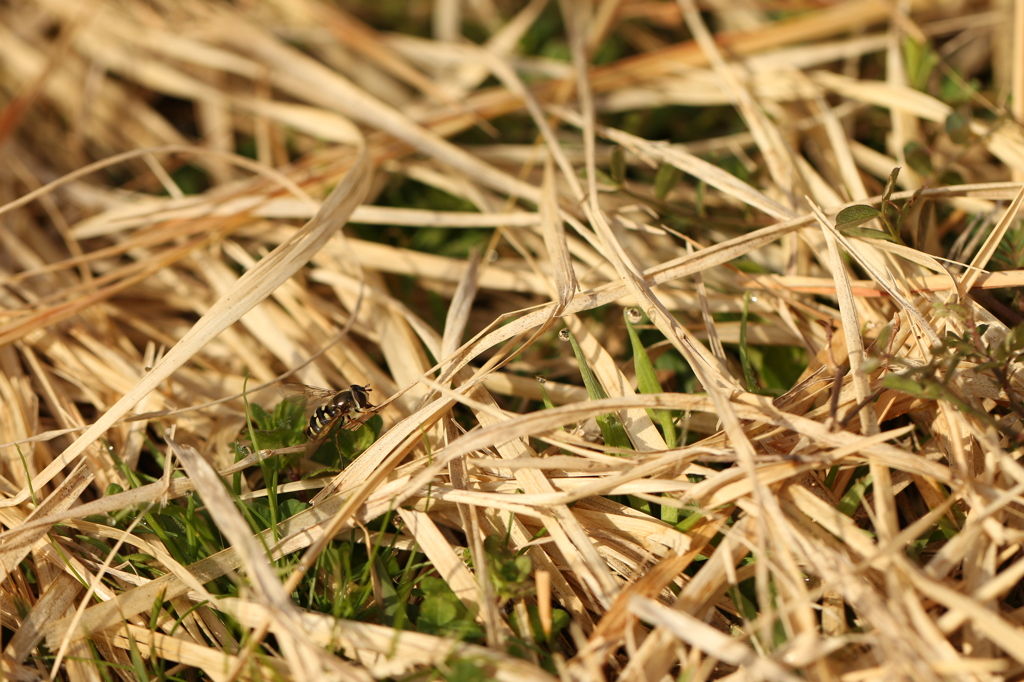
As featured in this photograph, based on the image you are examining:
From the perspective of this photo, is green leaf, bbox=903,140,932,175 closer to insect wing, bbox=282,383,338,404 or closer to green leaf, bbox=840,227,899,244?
green leaf, bbox=840,227,899,244

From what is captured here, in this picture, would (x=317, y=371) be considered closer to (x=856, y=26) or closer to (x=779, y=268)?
(x=779, y=268)

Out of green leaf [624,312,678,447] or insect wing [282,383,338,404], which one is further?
insect wing [282,383,338,404]

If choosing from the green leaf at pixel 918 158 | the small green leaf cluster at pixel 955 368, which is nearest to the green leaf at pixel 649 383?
the small green leaf cluster at pixel 955 368

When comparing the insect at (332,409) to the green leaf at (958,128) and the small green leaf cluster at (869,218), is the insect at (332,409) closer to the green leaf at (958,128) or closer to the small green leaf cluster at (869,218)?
the small green leaf cluster at (869,218)

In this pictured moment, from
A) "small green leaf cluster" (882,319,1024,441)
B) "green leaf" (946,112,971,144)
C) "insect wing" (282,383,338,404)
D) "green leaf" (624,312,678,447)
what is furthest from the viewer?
"green leaf" (946,112,971,144)

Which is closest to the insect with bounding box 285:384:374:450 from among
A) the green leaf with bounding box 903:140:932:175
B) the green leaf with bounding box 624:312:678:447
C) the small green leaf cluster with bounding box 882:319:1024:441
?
the green leaf with bounding box 624:312:678:447

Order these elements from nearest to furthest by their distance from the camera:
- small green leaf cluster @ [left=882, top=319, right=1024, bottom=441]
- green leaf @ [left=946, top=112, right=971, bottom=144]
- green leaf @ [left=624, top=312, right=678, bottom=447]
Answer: small green leaf cluster @ [left=882, top=319, right=1024, bottom=441], green leaf @ [left=624, top=312, right=678, bottom=447], green leaf @ [left=946, top=112, right=971, bottom=144]
